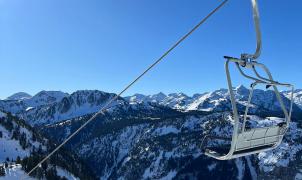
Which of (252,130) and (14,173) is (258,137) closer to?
(252,130)

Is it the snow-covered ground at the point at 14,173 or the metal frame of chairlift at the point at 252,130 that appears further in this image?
the snow-covered ground at the point at 14,173

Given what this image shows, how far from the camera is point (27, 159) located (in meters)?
173

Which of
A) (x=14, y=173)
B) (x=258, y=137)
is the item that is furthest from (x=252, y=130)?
(x=14, y=173)

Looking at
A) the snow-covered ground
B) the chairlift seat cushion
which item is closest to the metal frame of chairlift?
the chairlift seat cushion

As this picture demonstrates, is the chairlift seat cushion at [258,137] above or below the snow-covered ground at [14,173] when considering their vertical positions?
above

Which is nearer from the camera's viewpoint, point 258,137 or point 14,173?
point 258,137

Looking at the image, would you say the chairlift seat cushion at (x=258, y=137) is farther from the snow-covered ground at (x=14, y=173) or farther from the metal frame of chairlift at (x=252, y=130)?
the snow-covered ground at (x=14, y=173)

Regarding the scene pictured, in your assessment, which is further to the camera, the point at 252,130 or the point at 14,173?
the point at 14,173

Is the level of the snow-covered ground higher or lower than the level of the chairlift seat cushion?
lower

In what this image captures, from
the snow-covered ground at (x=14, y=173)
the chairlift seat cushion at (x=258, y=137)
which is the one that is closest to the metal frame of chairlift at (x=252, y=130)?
the chairlift seat cushion at (x=258, y=137)

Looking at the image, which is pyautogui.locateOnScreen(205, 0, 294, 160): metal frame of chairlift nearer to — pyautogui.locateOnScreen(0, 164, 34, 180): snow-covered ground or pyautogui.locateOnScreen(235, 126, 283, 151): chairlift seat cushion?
pyautogui.locateOnScreen(235, 126, 283, 151): chairlift seat cushion

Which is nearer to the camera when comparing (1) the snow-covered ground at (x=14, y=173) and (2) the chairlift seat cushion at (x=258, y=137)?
(2) the chairlift seat cushion at (x=258, y=137)

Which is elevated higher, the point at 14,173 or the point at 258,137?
the point at 258,137

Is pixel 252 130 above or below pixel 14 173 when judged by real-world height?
above
